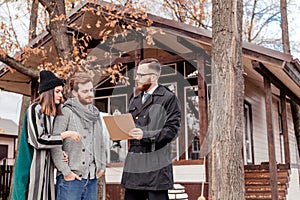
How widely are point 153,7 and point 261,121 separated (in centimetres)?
924

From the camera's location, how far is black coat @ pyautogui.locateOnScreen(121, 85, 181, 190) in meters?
2.32

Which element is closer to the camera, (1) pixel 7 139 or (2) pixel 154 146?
(2) pixel 154 146

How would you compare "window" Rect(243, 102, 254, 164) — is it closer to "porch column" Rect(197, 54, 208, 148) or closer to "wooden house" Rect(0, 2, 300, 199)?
"wooden house" Rect(0, 2, 300, 199)

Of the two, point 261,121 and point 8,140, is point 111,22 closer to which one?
point 261,121

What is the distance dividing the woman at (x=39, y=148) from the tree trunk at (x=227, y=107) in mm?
1618

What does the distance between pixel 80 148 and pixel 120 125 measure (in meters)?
0.48

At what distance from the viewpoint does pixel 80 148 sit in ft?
8.65

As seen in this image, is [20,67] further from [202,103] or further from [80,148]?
[80,148]

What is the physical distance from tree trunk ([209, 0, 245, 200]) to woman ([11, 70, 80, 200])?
1618 mm

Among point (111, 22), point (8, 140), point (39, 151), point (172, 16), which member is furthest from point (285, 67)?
point (8, 140)

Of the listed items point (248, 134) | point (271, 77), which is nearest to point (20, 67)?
point (271, 77)

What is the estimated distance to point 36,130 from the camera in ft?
8.05

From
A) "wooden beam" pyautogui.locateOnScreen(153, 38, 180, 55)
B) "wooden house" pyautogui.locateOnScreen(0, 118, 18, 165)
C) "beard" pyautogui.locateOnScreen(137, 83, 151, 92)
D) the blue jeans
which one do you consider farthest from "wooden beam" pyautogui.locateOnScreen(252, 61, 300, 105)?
"wooden house" pyautogui.locateOnScreen(0, 118, 18, 165)

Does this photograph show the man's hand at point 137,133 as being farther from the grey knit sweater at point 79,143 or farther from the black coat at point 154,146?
the grey knit sweater at point 79,143
